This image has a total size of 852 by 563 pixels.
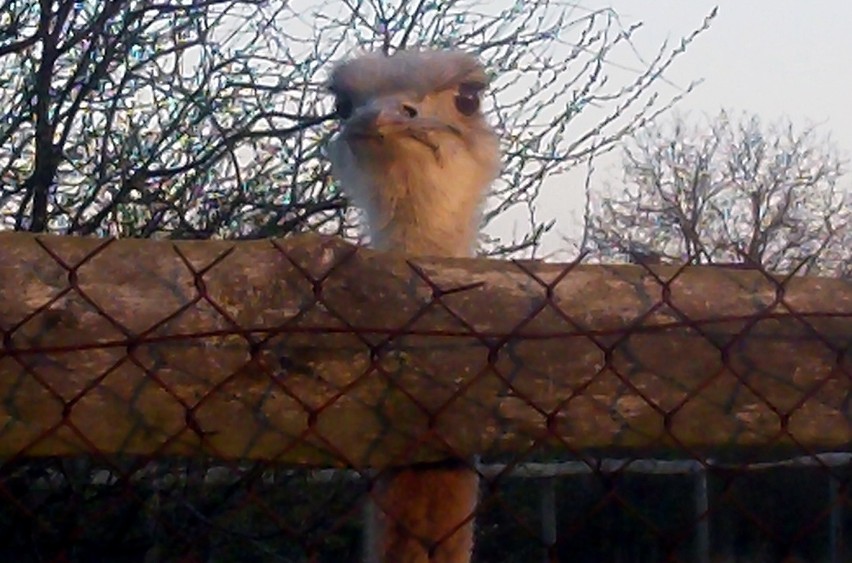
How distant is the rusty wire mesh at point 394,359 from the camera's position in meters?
1.38

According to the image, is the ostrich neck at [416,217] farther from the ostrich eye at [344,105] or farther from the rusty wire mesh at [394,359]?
the rusty wire mesh at [394,359]

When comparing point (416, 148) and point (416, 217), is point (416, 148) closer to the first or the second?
point (416, 148)

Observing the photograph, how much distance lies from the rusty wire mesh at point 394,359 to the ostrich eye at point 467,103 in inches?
76.9

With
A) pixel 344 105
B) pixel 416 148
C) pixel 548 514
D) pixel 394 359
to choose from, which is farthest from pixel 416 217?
pixel 548 514

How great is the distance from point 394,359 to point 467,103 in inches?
83.4

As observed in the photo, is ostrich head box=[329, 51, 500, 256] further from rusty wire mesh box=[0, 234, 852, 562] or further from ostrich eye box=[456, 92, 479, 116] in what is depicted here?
rusty wire mesh box=[0, 234, 852, 562]

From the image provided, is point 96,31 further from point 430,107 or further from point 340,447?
point 340,447

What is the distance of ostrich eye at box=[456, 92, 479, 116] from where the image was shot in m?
3.45

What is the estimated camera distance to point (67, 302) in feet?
4.51

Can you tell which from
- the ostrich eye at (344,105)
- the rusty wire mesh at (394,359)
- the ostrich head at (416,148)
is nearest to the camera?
the rusty wire mesh at (394,359)

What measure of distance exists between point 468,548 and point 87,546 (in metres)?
2.50

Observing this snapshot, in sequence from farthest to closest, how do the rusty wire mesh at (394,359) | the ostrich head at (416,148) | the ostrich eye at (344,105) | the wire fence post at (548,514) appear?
1. the wire fence post at (548,514)
2. the ostrich eye at (344,105)
3. the ostrich head at (416,148)
4. the rusty wire mesh at (394,359)

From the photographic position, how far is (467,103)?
3.47 metres

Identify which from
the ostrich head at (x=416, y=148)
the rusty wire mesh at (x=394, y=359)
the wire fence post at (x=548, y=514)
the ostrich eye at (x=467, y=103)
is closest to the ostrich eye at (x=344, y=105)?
the ostrich head at (x=416, y=148)
